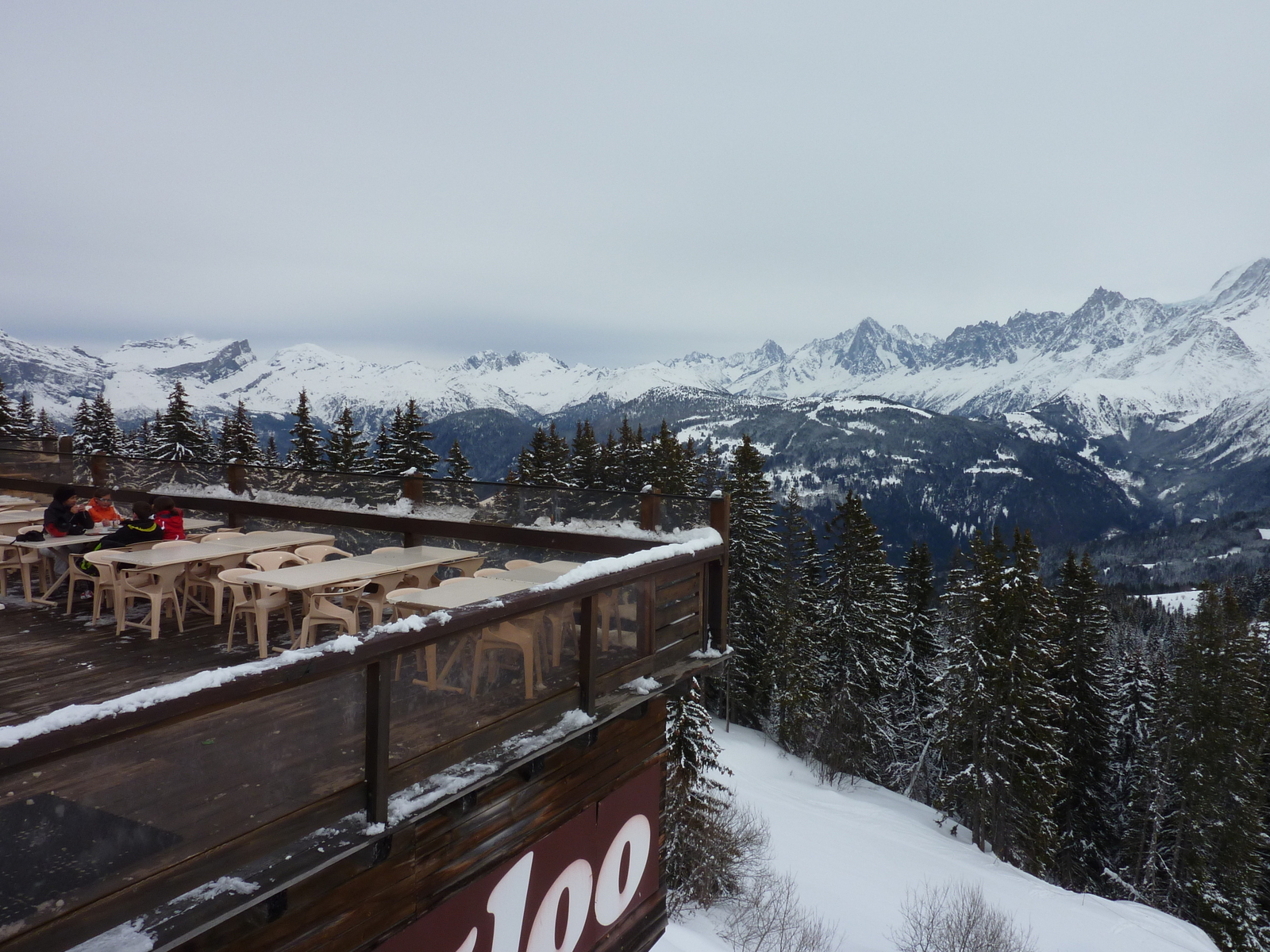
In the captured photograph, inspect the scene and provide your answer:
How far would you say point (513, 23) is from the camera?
1900 cm

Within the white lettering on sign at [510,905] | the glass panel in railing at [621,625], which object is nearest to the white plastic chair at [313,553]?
the glass panel in railing at [621,625]

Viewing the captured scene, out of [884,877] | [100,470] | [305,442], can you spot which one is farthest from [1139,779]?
[305,442]

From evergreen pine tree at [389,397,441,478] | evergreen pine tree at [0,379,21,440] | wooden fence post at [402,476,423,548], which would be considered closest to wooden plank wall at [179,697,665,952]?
wooden fence post at [402,476,423,548]

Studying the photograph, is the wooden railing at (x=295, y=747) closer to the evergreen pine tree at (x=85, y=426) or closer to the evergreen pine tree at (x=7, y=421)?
the evergreen pine tree at (x=7, y=421)

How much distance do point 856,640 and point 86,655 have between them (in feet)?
115

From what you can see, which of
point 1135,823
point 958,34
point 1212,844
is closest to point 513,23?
point 958,34

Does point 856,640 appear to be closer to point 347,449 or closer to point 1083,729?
point 1083,729

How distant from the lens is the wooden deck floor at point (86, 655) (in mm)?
4805

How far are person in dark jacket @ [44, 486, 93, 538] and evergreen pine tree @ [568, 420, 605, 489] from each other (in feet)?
107

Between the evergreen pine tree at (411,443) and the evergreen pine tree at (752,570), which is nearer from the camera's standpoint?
the evergreen pine tree at (752,570)

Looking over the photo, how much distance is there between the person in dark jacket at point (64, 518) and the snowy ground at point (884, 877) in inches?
493

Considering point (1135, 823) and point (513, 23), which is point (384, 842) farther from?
point (1135, 823)

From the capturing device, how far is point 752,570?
35.0 m

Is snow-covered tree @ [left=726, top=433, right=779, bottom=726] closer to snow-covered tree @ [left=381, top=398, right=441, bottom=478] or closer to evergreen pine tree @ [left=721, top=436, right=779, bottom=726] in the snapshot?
evergreen pine tree @ [left=721, top=436, right=779, bottom=726]
